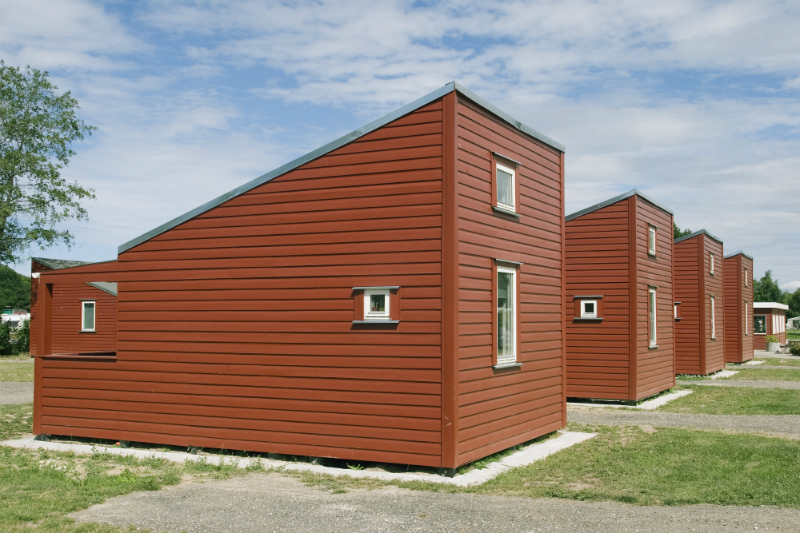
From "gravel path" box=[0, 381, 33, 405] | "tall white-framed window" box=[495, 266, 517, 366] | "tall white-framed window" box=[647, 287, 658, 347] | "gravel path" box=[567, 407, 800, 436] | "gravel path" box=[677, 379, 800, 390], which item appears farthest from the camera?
"gravel path" box=[677, 379, 800, 390]

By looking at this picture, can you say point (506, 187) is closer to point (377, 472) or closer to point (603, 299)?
point (377, 472)

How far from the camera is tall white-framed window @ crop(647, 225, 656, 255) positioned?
18.6 m

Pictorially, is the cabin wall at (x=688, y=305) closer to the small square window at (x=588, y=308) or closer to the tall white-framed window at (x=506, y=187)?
the small square window at (x=588, y=308)

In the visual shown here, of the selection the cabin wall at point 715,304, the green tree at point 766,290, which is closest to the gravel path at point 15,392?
the cabin wall at point 715,304

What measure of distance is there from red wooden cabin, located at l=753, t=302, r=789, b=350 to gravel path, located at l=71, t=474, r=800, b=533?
42025 mm

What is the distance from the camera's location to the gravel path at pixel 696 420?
13.9m

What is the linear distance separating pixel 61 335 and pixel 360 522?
30025mm

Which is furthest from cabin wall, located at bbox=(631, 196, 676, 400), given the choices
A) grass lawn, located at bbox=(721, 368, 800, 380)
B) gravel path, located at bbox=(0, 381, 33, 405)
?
gravel path, located at bbox=(0, 381, 33, 405)

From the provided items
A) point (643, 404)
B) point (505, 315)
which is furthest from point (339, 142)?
point (643, 404)

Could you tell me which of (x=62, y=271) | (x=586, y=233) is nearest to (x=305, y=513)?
(x=62, y=271)

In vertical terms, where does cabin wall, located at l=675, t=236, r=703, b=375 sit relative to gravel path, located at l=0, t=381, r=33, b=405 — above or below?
above

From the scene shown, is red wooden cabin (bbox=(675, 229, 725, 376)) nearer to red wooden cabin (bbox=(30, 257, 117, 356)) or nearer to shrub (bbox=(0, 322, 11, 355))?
red wooden cabin (bbox=(30, 257, 117, 356))

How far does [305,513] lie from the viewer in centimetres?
761

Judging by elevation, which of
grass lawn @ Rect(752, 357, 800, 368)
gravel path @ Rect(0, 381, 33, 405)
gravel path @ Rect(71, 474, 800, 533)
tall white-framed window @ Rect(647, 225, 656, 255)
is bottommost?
gravel path @ Rect(0, 381, 33, 405)
